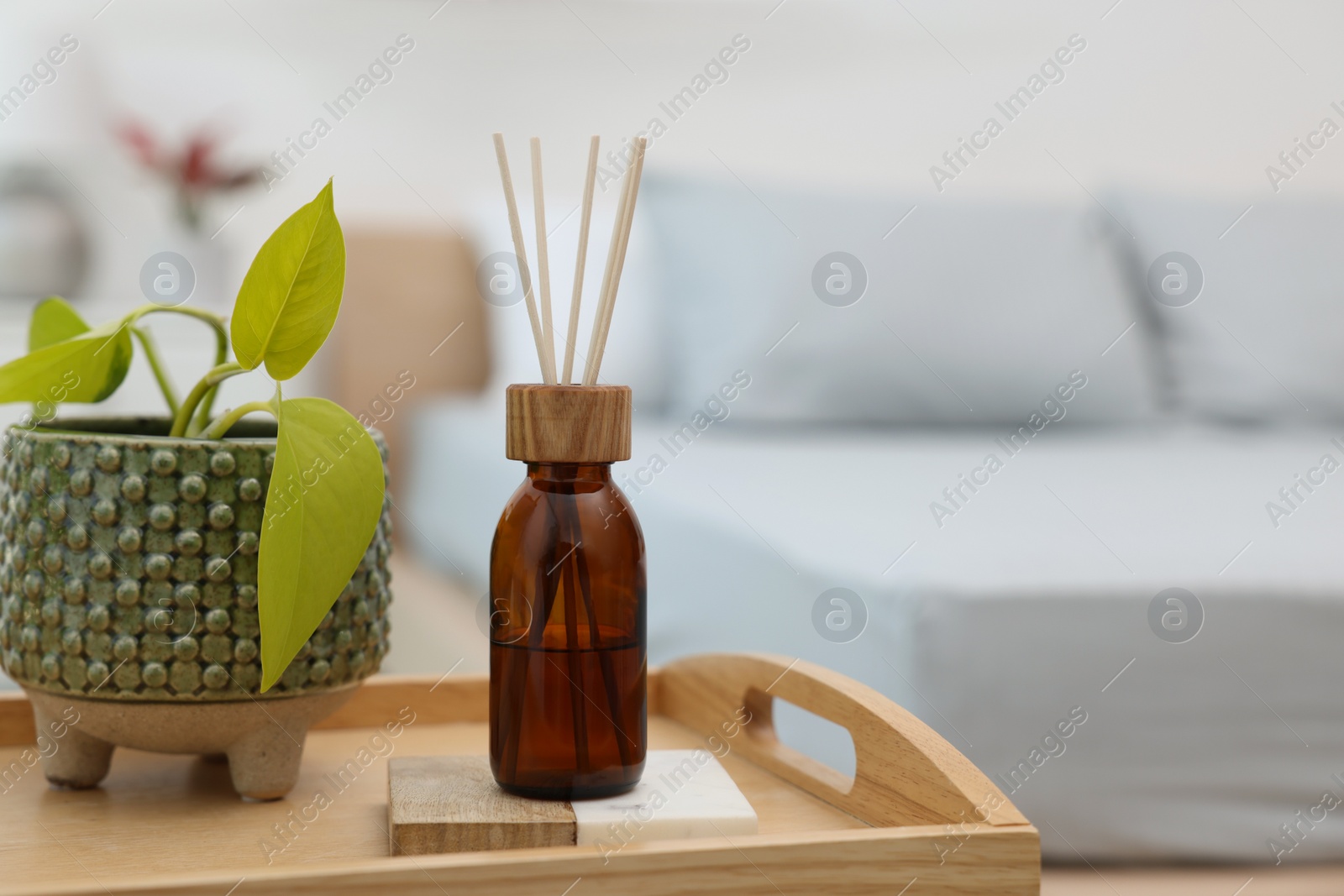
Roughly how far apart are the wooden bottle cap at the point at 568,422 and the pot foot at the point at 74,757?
0.93 feet

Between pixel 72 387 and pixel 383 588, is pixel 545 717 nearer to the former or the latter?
pixel 383 588

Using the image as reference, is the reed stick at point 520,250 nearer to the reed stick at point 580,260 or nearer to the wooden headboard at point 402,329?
the reed stick at point 580,260

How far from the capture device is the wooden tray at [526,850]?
45cm

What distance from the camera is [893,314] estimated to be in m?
1.70

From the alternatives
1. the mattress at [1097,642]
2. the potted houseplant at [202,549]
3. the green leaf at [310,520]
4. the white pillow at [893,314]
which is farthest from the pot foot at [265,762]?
the white pillow at [893,314]

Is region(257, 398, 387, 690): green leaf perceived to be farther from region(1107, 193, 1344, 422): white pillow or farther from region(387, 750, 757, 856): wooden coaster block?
region(1107, 193, 1344, 422): white pillow

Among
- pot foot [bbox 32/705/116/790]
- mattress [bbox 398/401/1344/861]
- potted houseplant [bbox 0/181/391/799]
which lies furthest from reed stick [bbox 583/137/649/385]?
mattress [bbox 398/401/1344/861]

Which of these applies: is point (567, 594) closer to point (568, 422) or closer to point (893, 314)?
point (568, 422)

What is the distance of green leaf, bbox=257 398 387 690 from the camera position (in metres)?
0.48


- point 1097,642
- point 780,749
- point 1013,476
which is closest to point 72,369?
point 780,749

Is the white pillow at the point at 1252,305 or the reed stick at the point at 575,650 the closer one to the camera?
the reed stick at the point at 575,650

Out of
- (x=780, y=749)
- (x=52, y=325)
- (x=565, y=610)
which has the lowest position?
(x=780, y=749)

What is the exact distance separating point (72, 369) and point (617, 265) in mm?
272

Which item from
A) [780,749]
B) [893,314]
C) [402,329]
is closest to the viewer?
[780,749]
